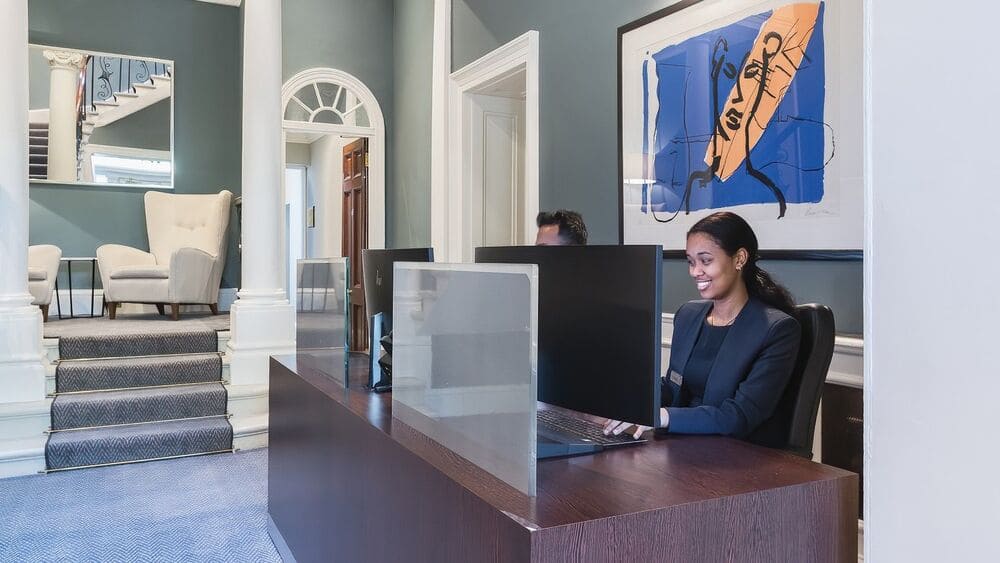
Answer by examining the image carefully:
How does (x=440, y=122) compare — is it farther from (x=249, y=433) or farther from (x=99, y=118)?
(x=99, y=118)

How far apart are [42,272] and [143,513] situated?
299 cm

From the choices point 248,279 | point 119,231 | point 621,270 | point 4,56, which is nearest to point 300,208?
point 119,231

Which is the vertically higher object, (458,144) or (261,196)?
(458,144)

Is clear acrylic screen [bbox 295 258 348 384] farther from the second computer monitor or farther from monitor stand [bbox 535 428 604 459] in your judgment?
monitor stand [bbox 535 428 604 459]

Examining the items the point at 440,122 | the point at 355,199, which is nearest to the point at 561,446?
the point at 440,122

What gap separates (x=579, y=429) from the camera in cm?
149

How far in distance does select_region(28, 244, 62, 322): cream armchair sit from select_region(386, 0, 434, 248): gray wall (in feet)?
8.39

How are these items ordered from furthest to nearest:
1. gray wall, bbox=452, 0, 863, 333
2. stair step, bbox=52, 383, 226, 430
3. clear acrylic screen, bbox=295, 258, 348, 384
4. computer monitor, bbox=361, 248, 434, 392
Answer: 1. stair step, bbox=52, 383, 226, 430
2. gray wall, bbox=452, 0, 863, 333
3. clear acrylic screen, bbox=295, 258, 348, 384
4. computer monitor, bbox=361, 248, 434, 392

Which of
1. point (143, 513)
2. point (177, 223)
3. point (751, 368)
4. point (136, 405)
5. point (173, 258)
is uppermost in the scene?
point (177, 223)

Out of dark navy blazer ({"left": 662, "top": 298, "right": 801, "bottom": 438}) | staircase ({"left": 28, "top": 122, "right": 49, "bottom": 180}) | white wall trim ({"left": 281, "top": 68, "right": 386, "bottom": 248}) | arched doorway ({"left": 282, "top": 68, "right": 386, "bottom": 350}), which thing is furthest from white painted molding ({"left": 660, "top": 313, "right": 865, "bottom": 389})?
staircase ({"left": 28, "top": 122, "right": 49, "bottom": 180})

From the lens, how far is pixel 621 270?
49.3 inches

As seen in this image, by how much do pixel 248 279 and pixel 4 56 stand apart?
1751mm

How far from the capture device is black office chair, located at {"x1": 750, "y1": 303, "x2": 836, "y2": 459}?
1.80m
